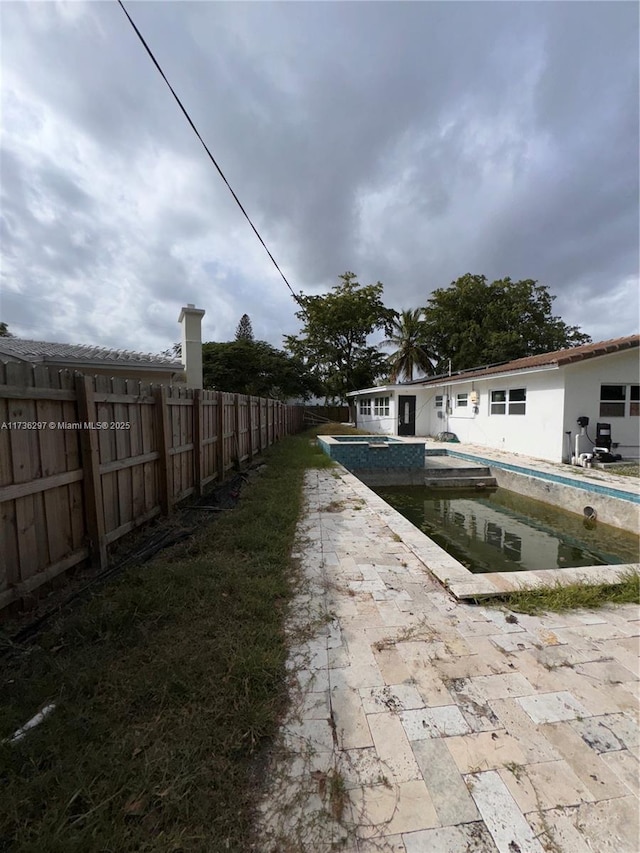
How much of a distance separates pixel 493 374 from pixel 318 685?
442 inches

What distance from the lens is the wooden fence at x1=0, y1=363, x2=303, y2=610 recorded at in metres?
2.08

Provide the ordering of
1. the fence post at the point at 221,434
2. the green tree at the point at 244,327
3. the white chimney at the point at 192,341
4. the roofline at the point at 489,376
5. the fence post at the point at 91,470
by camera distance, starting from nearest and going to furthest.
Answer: the fence post at the point at 91,470, the fence post at the point at 221,434, the roofline at the point at 489,376, the white chimney at the point at 192,341, the green tree at the point at 244,327

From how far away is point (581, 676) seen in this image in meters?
1.94

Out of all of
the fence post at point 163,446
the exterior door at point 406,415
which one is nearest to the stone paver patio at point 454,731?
the fence post at point 163,446

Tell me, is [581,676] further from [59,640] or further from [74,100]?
[74,100]

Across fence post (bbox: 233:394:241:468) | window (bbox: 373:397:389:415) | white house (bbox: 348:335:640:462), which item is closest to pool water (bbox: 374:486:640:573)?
white house (bbox: 348:335:640:462)

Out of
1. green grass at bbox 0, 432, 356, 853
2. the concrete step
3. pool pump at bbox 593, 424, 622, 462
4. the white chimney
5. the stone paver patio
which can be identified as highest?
the white chimney

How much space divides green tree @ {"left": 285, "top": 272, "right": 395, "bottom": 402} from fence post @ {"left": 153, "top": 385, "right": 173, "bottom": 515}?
22669mm

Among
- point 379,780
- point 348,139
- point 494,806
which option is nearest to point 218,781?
point 379,780

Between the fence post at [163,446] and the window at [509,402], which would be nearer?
the fence post at [163,446]

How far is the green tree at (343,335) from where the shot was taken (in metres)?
26.3

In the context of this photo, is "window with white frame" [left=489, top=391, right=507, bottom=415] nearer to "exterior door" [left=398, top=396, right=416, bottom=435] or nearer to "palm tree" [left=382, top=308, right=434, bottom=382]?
"exterior door" [left=398, top=396, right=416, bottom=435]

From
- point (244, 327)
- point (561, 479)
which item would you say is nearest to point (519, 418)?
point (561, 479)

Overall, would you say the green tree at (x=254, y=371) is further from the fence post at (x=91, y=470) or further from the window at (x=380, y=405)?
the fence post at (x=91, y=470)
